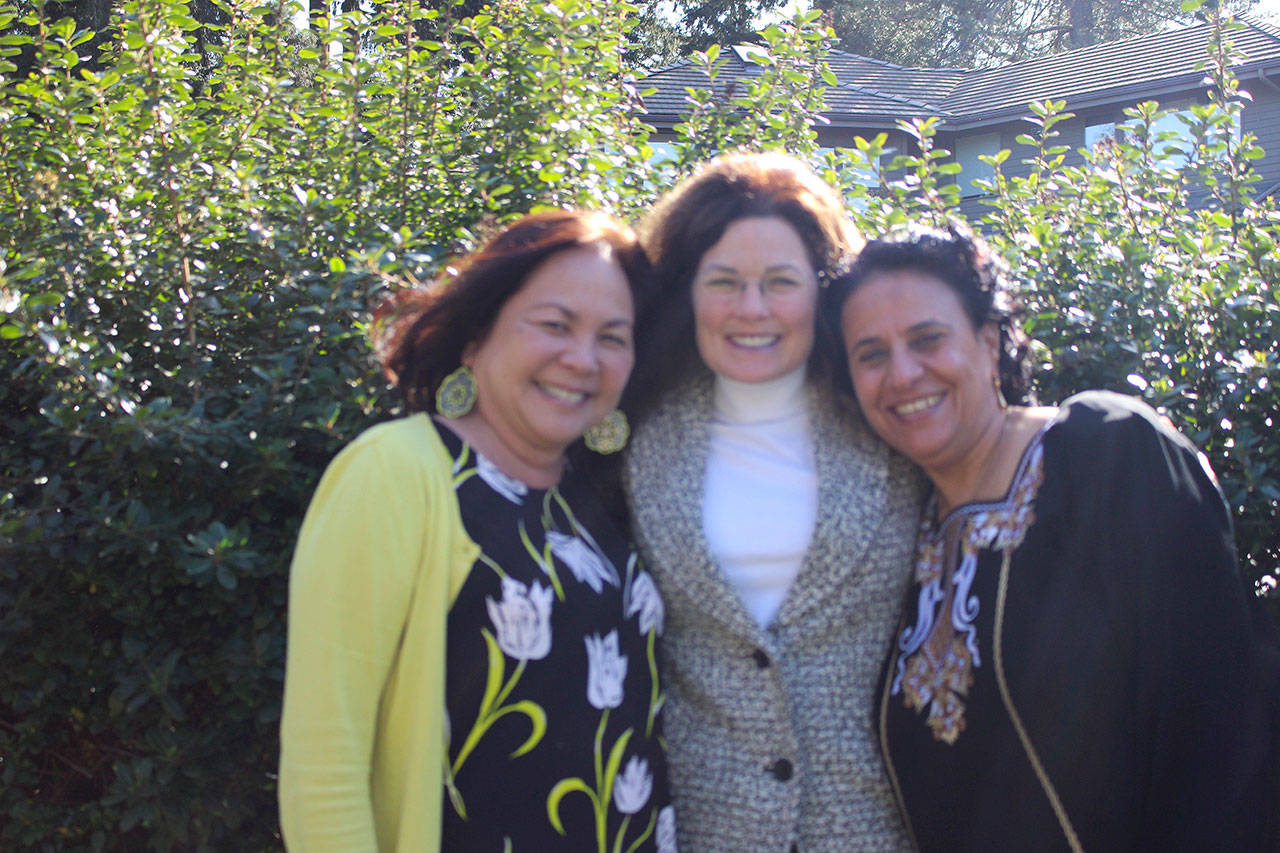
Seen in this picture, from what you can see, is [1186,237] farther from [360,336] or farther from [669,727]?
[360,336]

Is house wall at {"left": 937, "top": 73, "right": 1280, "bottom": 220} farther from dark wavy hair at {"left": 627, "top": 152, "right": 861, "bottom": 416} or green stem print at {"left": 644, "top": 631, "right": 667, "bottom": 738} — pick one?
green stem print at {"left": 644, "top": 631, "right": 667, "bottom": 738}

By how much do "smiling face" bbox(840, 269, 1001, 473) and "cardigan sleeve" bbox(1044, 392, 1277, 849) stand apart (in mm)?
359

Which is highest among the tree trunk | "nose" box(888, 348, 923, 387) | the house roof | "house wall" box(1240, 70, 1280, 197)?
the tree trunk

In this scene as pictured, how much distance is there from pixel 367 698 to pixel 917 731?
1.02m

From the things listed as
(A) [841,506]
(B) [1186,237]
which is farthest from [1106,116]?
(A) [841,506]

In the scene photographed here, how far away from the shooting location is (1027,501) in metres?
2.01

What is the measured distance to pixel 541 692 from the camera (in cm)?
184

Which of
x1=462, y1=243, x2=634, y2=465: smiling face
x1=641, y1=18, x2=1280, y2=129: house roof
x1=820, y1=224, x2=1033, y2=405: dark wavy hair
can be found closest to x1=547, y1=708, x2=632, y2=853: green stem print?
x1=462, y1=243, x2=634, y2=465: smiling face

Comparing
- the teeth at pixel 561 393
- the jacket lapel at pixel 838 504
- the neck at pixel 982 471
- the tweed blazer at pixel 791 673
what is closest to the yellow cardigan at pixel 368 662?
the teeth at pixel 561 393

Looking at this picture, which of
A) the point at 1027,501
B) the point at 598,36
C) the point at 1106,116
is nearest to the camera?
the point at 1027,501

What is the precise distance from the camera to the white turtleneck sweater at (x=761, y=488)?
226cm

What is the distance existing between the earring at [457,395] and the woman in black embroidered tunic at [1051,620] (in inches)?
31.7

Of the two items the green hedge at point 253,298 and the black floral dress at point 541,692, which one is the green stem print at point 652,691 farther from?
the green hedge at point 253,298

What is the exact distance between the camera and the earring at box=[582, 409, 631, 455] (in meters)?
2.38
